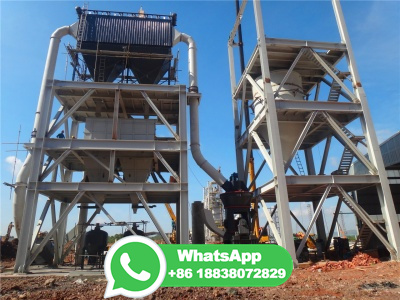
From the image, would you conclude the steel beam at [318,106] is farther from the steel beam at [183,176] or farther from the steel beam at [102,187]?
the steel beam at [102,187]

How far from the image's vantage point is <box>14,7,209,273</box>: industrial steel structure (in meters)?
15.2

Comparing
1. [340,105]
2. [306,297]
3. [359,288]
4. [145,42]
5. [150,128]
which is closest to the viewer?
[306,297]

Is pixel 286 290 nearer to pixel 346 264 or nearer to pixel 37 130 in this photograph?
pixel 346 264

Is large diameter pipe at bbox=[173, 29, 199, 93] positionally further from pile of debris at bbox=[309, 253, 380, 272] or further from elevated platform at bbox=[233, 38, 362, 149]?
pile of debris at bbox=[309, 253, 380, 272]

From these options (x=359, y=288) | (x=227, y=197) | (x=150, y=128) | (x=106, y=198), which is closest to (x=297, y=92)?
(x=227, y=197)

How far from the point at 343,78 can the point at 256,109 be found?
587 centimetres

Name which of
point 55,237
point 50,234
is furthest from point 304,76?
point 55,237

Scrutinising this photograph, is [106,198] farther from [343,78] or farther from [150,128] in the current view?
[343,78]

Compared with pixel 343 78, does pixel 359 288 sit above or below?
below

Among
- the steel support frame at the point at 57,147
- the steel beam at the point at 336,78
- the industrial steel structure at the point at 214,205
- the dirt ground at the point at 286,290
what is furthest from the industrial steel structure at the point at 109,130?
the industrial steel structure at the point at 214,205

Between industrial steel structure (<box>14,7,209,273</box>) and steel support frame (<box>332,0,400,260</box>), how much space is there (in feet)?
31.7

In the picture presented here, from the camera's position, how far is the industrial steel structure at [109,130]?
1521 cm

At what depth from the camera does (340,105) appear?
53.7 ft

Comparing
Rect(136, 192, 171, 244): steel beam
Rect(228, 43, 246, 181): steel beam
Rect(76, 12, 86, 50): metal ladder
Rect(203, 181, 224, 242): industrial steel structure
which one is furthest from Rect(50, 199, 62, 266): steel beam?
Rect(203, 181, 224, 242): industrial steel structure
